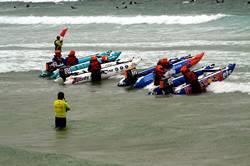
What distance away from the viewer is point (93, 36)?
4144cm

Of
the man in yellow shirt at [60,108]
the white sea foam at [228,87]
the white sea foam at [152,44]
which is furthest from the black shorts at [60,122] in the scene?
the white sea foam at [152,44]

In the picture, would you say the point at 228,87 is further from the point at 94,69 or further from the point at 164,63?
the point at 94,69

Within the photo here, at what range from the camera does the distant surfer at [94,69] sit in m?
22.7

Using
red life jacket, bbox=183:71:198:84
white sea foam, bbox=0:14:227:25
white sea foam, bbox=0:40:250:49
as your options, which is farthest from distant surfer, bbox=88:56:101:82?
white sea foam, bbox=0:14:227:25

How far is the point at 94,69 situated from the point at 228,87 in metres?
5.45

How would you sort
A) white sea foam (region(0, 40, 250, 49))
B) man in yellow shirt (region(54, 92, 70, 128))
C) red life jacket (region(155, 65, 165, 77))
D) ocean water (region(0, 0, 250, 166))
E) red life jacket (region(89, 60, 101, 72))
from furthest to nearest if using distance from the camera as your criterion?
white sea foam (region(0, 40, 250, 49)) < red life jacket (region(89, 60, 101, 72)) < red life jacket (region(155, 65, 165, 77)) < man in yellow shirt (region(54, 92, 70, 128)) < ocean water (region(0, 0, 250, 166))

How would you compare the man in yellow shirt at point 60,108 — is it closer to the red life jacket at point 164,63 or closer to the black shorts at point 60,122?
the black shorts at point 60,122

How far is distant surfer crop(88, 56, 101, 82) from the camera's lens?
74.5ft

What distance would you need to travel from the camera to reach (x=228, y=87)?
64.4 feet

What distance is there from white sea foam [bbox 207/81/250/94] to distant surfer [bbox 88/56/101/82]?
15.5ft

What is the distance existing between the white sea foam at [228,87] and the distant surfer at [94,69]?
472cm

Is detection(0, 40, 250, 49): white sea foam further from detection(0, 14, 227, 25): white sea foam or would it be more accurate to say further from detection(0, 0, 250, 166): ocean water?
detection(0, 14, 227, 25): white sea foam

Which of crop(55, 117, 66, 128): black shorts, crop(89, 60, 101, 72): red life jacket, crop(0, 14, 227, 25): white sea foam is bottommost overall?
crop(0, 14, 227, 25): white sea foam

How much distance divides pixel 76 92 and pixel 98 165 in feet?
31.5
